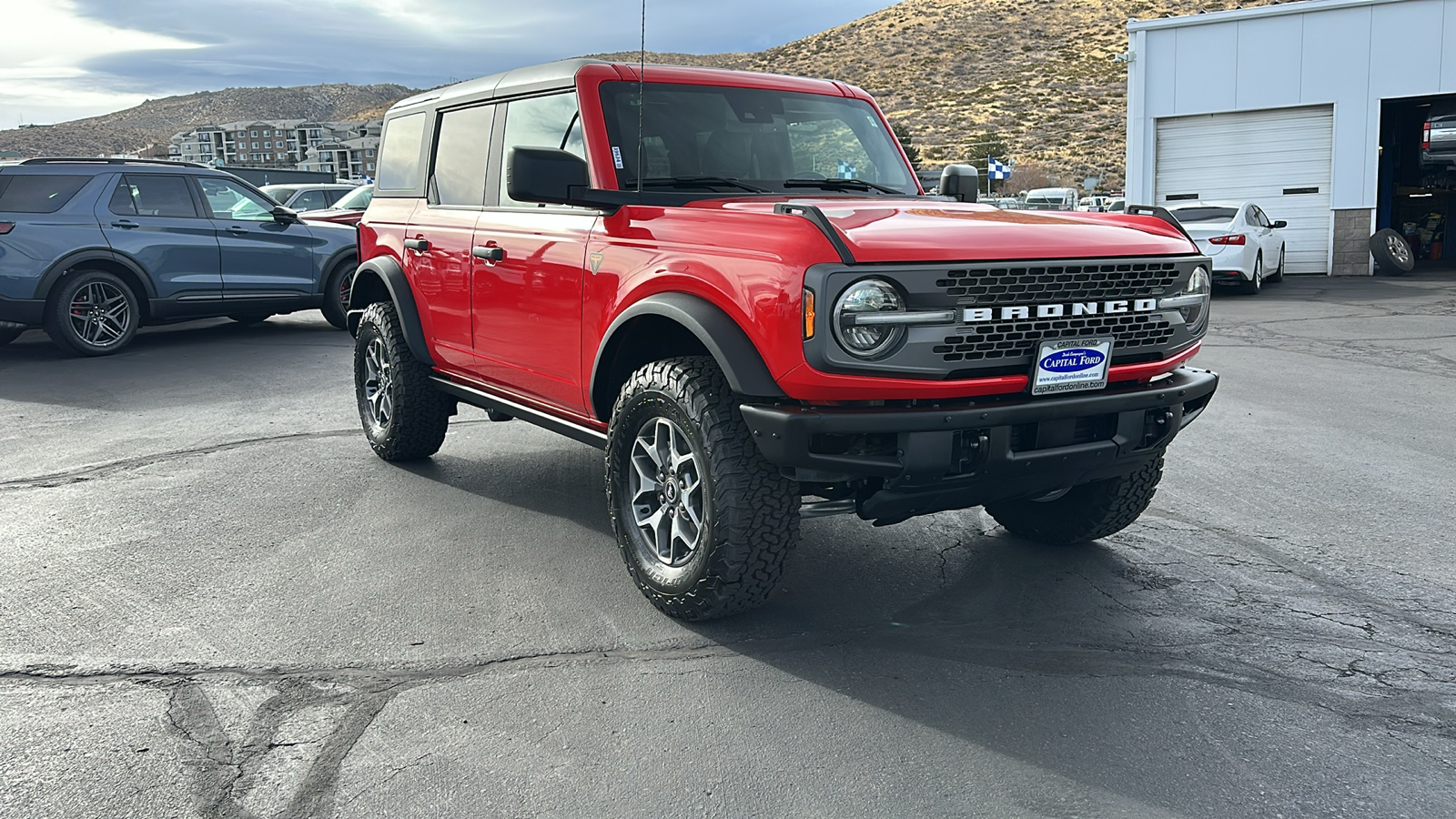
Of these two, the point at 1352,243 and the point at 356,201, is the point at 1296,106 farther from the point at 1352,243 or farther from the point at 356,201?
the point at 356,201

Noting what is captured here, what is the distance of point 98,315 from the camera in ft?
37.2

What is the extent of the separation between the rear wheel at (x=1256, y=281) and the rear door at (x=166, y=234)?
46.5 ft

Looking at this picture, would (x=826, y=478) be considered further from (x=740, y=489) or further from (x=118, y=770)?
(x=118, y=770)

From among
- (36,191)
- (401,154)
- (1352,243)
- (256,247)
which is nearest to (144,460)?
(401,154)

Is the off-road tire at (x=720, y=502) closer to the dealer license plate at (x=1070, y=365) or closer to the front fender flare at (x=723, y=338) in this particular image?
the front fender flare at (x=723, y=338)

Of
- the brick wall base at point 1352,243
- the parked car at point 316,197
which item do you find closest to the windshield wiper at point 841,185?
the parked car at point 316,197

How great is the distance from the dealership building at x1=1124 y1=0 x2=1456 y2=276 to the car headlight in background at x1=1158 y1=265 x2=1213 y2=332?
17641 mm

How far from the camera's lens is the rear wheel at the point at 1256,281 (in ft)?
58.1

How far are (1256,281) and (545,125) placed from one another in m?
15.6

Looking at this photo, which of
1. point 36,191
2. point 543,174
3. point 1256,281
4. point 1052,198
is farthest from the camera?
point 1052,198

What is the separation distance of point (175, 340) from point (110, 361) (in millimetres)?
1658

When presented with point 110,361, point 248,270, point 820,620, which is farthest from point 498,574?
point 248,270

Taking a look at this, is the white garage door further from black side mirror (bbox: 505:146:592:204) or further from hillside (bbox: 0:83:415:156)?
hillside (bbox: 0:83:415:156)

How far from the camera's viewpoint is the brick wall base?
Result: 21.0m
